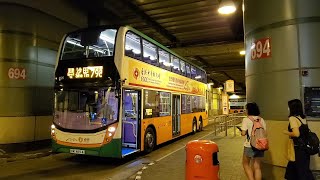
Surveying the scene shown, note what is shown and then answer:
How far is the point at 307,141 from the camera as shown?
5375 mm

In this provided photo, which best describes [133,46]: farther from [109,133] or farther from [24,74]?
[24,74]

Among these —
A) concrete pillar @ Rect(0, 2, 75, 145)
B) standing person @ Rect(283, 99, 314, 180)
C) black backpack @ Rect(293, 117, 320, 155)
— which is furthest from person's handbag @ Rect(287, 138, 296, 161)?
concrete pillar @ Rect(0, 2, 75, 145)

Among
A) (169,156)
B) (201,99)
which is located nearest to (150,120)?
(169,156)

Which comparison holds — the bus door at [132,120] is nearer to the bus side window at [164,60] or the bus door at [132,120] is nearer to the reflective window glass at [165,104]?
the reflective window glass at [165,104]

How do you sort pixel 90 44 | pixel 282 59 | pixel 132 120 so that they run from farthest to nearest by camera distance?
pixel 132 120 < pixel 90 44 < pixel 282 59

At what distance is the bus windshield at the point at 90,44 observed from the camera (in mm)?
9141

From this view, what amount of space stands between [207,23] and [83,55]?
27.3 feet

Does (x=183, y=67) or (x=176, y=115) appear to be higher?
(x=183, y=67)

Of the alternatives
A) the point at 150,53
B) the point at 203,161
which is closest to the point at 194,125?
the point at 150,53

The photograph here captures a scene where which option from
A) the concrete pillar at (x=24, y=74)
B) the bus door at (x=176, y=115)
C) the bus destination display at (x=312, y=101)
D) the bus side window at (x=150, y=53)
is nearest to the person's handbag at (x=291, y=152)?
the bus destination display at (x=312, y=101)

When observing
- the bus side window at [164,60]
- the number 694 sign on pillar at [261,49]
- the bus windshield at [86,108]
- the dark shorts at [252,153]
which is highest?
the bus side window at [164,60]

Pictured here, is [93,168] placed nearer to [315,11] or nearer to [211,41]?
[315,11]

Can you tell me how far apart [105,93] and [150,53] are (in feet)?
10.1

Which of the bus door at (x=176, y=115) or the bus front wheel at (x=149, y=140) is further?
the bus door at (x=176, y=115)
